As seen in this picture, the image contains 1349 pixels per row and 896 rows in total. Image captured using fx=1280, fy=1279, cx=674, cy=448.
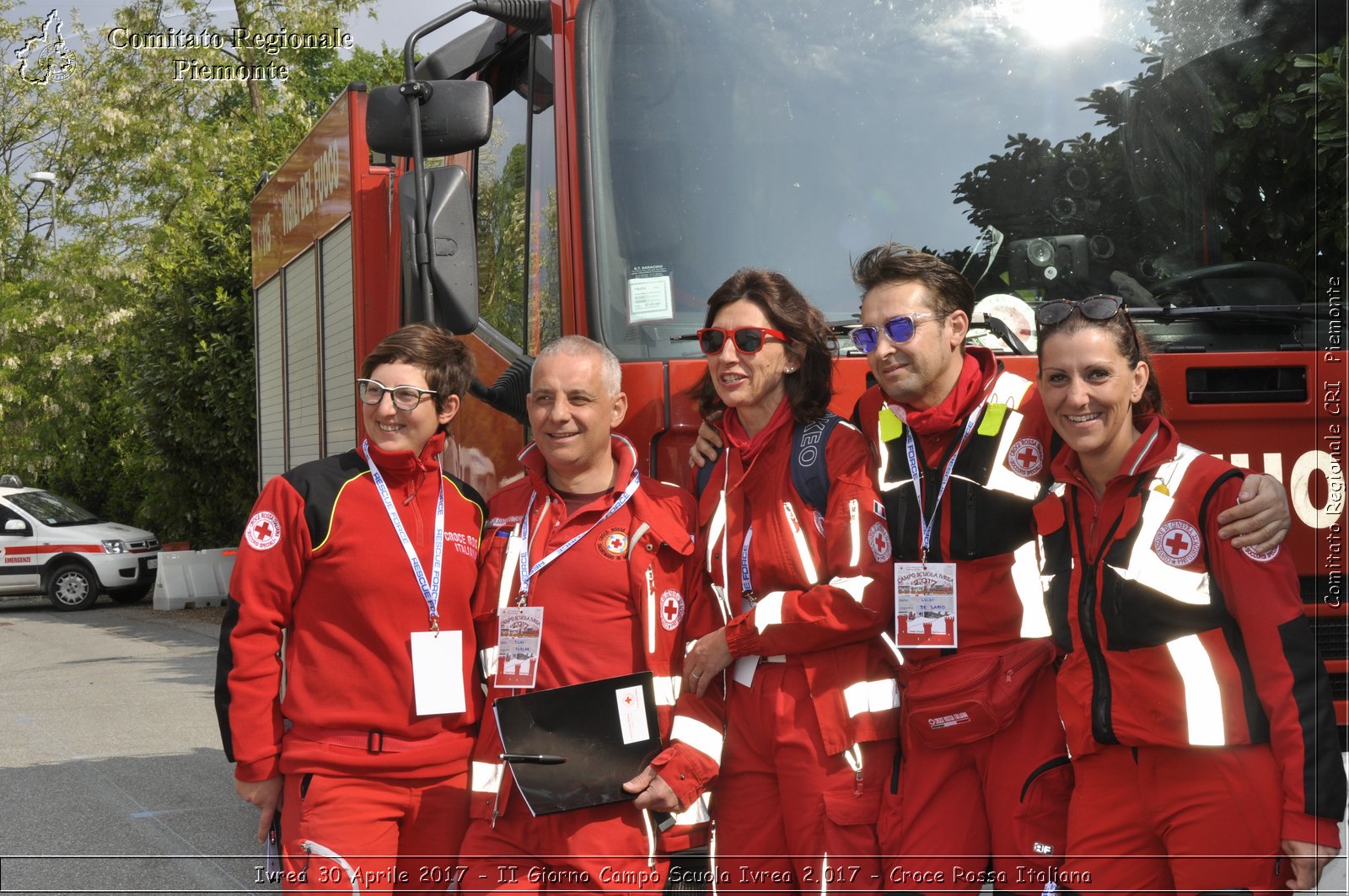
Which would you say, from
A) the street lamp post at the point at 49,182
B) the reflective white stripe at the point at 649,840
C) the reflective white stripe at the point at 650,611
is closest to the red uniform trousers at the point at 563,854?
the reflective white stripe at the point at 649,840

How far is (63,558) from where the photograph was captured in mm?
18266

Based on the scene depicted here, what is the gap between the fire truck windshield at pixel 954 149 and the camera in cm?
356

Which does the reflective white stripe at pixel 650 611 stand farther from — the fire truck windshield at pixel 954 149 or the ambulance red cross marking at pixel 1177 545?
the ambulance red cross marking at pixel 1177 545

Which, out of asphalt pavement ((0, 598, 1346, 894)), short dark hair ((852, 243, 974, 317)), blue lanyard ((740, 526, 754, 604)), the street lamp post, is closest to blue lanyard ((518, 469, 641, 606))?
blue lanyard ((740, 526, 754, 604))

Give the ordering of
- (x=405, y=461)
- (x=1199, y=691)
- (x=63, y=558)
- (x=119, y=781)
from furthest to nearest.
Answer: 1. (x=63, y=558)
2. (x=119, y=781)
3. (x=405, y=461)
4. (x=1199, y=691)

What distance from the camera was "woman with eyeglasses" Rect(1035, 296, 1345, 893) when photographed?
245cm

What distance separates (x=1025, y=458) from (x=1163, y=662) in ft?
1.82

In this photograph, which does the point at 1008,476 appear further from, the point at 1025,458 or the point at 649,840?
the point at 649,840

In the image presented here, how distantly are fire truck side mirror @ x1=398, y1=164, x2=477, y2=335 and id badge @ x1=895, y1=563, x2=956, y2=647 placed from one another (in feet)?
5.11

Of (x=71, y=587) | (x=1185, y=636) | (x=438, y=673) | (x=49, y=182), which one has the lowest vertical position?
(x=71, y=587)

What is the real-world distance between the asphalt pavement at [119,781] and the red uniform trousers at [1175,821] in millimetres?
149

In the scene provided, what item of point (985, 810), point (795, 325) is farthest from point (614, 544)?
point (985, 810)

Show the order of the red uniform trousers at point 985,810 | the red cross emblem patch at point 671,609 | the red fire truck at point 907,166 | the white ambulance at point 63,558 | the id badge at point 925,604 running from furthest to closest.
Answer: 1. the white ambulance at point 63,558
2. the red fire truck at point 907,166
3. the red cross emblem patch at point 671,609
4. the id badge at point 925,604
5. the red uniform trousers at point 985,810

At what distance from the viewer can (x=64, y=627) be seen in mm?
16234
